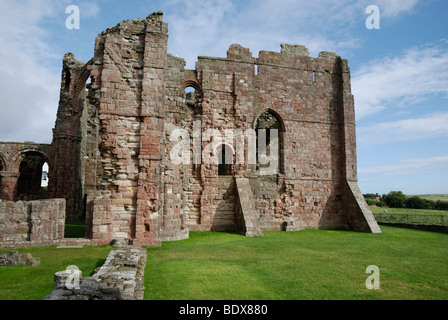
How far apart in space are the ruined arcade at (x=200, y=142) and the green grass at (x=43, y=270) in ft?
4.28

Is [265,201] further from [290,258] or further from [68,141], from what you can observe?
[68,141]

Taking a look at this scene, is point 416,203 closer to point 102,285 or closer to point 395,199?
point 395,199

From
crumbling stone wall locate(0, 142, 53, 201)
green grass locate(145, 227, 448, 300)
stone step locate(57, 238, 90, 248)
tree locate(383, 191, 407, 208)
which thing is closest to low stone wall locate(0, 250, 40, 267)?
stone step locate(57, 238, 90, 248)

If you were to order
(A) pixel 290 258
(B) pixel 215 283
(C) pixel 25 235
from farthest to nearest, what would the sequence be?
(C) pixel 25 235
(A) pixel 290 258
(B) pixel 215 283

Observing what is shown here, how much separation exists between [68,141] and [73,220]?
4474 millimetres

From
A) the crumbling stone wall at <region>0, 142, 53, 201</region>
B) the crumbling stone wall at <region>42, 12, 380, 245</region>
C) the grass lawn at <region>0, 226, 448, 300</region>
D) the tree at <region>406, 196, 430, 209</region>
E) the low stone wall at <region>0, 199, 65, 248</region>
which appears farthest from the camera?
the tree at <region>406, 196, 430, 209</region>

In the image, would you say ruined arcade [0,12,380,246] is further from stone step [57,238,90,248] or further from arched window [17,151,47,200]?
arched window [17,151,47,200]

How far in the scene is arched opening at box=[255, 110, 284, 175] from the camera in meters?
15.9

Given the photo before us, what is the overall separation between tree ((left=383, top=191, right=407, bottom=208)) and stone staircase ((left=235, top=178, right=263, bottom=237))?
103 feet

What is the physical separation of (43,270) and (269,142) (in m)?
13.1

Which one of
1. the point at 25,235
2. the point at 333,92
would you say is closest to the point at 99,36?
the point at 25,235

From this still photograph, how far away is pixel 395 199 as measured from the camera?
1529 inches

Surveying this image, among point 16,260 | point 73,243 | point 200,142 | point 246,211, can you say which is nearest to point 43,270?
point 16,260
